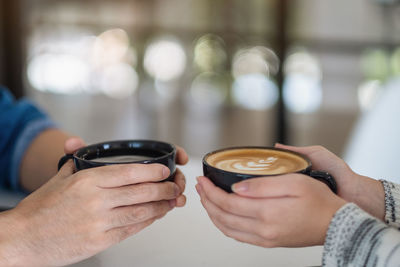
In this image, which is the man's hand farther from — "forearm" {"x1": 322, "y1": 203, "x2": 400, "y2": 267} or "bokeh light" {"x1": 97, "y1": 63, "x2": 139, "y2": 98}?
"bokeh light" {"x1": 97, "y1": 63, "x2": 139, "y2": 98}

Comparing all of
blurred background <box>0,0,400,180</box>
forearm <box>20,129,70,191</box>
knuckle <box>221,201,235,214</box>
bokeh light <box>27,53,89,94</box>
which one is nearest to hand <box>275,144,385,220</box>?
knuckle <box>221,201,235,214</box>

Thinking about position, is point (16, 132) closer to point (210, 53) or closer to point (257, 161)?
point (257, 161)

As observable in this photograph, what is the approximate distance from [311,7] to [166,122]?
1238 mm

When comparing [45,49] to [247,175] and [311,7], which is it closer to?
[311,7]

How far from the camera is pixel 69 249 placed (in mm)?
622

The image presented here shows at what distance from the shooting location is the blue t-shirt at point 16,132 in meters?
1.11

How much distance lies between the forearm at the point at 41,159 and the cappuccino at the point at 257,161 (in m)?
0.47

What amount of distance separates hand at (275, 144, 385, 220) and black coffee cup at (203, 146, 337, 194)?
0.07 m

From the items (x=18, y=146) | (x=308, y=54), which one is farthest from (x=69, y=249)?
(x=308, y=54)

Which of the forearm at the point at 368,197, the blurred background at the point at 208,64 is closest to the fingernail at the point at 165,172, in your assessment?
the forearm at the point at 368,197

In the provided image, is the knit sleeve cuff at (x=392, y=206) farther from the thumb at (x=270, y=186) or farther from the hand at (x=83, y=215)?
the hand at (x=83, y=215)

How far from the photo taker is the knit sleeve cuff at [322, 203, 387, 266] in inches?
21.5

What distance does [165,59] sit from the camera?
2996 millimetres

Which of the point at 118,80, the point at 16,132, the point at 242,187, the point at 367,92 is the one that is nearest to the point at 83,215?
the point at 242,187
